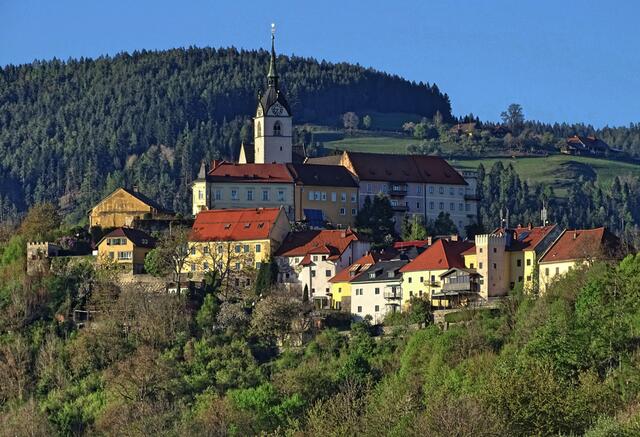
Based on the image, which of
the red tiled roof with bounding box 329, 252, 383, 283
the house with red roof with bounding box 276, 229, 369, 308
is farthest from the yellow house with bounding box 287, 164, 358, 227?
the red tiled roof with bounding box 329, 252, 383, 283

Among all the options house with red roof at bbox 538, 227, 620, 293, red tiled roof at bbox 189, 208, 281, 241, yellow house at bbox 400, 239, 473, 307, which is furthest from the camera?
red tiled roof at bbox 189, 208, 281, 241

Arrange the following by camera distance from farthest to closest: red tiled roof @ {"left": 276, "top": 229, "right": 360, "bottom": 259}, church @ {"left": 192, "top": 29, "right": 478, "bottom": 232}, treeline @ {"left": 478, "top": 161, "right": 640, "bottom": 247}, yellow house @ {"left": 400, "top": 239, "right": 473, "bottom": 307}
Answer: treeline @ {"left": 478, "top": 161, "right": 640, "bottom": 247} → church @ {"left": 192, "top": 29, "right": 478, "bottom": 232} → red tiled roof @ {"left": 276, "top": 229, "right": 360, "bottom": 259} → yellow house @ {"left": 400, "top": 239, "right": 473, "bottom": 307}

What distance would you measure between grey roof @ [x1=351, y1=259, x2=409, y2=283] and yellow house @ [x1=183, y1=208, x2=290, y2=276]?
6.79 meters

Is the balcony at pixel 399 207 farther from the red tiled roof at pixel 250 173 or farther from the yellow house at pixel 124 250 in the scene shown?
the yellow house at pixel 124 250

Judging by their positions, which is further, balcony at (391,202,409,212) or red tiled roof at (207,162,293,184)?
balcony at (391,202,409,212)

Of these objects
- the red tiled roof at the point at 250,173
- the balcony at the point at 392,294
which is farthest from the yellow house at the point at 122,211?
the balcony at the point at 392,294

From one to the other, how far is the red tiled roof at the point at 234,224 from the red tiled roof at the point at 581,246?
16.5 meters

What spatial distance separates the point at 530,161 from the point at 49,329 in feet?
295

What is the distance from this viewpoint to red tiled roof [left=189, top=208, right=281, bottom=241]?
340ft

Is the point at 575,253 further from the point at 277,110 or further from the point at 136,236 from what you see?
the point at 277,110

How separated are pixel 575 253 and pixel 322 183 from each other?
923 inches

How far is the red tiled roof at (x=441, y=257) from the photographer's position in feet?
313

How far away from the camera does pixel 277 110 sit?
120 meters

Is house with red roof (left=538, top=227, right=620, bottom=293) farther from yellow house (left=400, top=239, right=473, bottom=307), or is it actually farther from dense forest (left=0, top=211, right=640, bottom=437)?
yellow house (left=400, top=239, right=473, bottom=307)
